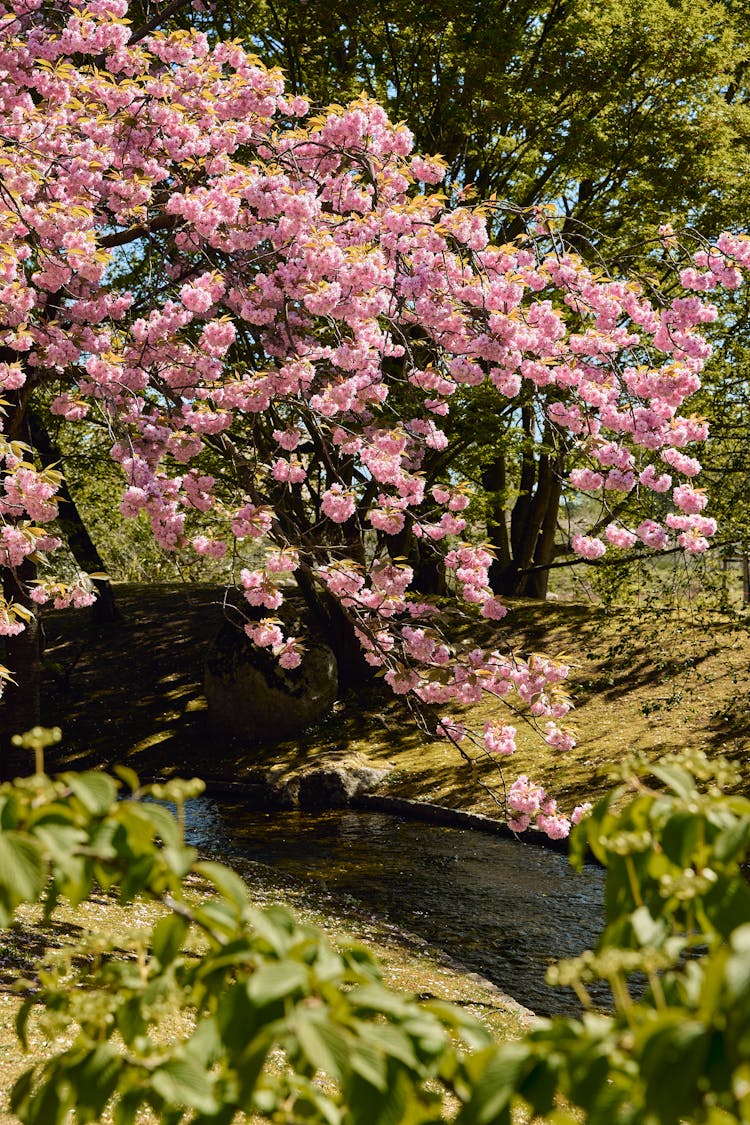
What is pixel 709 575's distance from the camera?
1534 cm

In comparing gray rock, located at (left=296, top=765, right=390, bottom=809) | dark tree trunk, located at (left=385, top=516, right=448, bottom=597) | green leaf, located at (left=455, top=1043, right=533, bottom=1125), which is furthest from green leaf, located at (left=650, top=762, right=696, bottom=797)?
dark tree trunk, located at (left=385, top=516, right=448, bottom=597)

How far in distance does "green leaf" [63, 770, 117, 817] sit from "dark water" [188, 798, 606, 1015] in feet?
22.9

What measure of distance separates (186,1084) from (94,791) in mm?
524

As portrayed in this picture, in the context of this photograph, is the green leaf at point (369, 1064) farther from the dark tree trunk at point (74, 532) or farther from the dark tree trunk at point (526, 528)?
the dark tree trunk at point (526, 528)

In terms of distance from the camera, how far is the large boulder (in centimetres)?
1745

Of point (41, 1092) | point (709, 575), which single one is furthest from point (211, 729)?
point (41, 1092)

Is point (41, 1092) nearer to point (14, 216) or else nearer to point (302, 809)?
point (14, 216)

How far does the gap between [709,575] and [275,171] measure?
9896 millimetres

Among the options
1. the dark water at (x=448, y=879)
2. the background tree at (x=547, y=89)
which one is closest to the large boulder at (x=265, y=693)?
the dark water at (x=448, y=879)

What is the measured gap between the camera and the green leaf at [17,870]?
172cm

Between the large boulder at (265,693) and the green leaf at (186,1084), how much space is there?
51.3 ft

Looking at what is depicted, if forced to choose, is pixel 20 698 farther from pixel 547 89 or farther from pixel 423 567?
pixel 547 89

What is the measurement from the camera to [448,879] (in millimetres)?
11414

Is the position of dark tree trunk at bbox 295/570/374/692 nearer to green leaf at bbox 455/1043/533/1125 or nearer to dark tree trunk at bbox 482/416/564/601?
dark tree trunk at bbox 482/416/564/601
